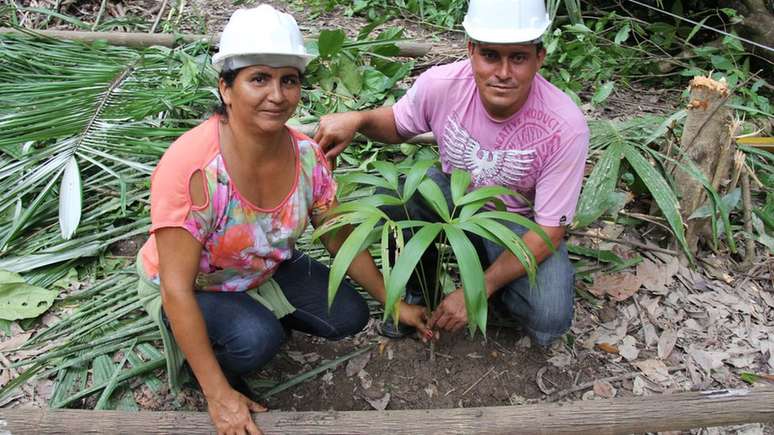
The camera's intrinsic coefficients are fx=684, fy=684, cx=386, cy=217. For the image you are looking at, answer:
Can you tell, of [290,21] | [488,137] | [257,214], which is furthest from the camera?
[488,137]

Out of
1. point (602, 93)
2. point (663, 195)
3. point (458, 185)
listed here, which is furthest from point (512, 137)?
point (602, 93)

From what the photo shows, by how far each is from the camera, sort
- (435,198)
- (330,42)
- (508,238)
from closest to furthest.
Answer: (508,238) → (435,198) → (330,42)

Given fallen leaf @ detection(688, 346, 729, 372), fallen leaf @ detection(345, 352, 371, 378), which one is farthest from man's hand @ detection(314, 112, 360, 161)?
fallen leaf @ detection(688, 346, 729, 372)

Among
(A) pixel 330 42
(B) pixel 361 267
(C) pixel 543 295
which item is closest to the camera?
(B) pixel 361 267

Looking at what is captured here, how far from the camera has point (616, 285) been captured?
254 cm

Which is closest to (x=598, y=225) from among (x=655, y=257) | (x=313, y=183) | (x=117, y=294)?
(x=655, y=257)

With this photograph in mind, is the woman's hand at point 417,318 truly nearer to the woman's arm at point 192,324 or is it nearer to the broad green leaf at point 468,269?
the broad green leaf at point 468,269

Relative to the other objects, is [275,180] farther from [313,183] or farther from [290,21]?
[290,21]

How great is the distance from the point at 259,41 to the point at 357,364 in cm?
113

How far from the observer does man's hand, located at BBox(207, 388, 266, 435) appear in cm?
162

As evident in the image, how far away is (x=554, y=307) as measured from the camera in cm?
206

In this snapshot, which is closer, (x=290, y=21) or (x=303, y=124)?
(x=290, y=21)

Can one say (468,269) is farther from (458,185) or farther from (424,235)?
(458,185)

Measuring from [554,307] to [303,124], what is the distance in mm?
1350
